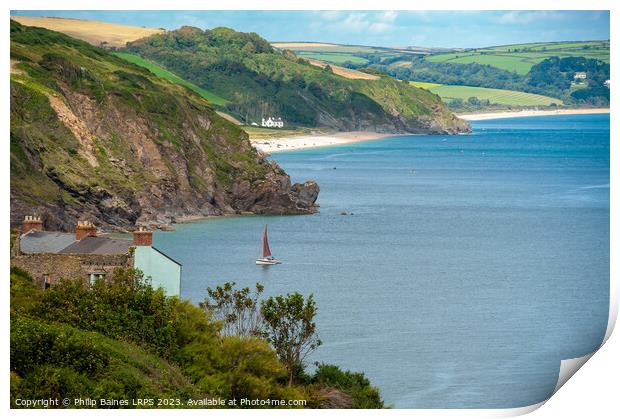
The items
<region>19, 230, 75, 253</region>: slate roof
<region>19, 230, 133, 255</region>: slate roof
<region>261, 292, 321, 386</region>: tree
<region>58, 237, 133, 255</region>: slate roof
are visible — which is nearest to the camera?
<region>261, 292, 321, 386</region>: tree

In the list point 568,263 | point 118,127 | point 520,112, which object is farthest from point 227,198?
point 520,112

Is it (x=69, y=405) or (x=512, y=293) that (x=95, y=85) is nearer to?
(x=512, y=293)

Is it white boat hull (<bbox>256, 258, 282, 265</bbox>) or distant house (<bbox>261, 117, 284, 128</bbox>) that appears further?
distant house (<bbox>261, 117, 284, 128</bbox>)

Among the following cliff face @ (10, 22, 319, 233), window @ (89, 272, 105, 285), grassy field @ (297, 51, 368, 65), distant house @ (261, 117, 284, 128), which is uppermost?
grassy field @ (297, 51, 368, 65)

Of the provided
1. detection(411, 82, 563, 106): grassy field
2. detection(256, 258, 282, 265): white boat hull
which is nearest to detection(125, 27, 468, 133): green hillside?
detection(411, 82, 563, 106): grassy field

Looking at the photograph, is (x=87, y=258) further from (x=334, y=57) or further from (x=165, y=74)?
(x=334, y=57)

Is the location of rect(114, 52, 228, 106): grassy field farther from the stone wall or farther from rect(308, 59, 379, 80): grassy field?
the stone wall
